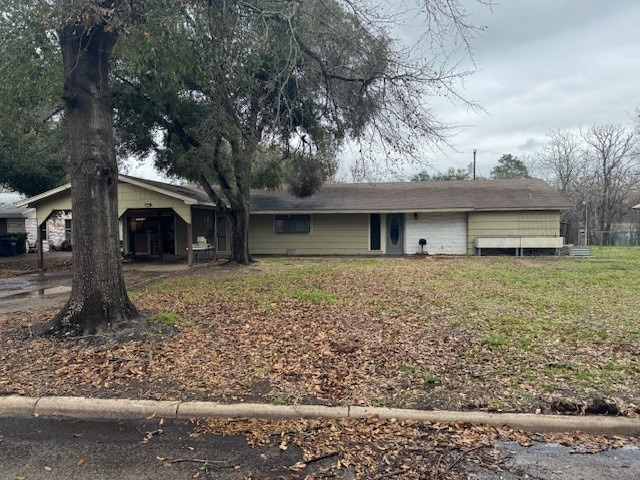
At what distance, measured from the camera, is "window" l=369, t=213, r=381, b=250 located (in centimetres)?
2170

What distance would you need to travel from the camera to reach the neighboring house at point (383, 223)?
66.0 ft

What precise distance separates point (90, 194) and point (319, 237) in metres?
16.2

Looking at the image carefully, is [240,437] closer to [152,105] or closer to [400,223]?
[152,105]

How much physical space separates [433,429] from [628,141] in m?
42.7

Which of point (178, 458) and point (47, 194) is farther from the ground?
point (47, 194)

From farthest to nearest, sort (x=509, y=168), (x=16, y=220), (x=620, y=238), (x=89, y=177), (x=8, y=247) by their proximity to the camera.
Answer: (x=509, y=168), (x=620, y=238), (x=16, y=220), (x=8, y=247), (x=89, y=177)

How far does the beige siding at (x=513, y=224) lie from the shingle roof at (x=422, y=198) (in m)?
0.46

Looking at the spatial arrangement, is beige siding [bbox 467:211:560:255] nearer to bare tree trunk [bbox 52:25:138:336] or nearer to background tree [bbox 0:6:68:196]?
background tree [bbox 0:6:68:196]

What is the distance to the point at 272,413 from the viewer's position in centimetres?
399

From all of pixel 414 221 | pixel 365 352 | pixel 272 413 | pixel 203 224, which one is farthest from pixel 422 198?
Answer: pixel 272 413

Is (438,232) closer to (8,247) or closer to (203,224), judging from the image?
(203,224)

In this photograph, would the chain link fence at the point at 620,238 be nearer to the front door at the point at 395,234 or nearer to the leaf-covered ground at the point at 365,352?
the front door at the point at 395,234

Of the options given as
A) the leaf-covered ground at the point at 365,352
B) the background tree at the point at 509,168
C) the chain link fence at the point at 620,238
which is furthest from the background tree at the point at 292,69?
the background tree at the point at 509,168

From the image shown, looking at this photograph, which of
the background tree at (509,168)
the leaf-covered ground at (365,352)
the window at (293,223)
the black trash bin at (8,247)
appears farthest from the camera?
the background tree at (509,168)
